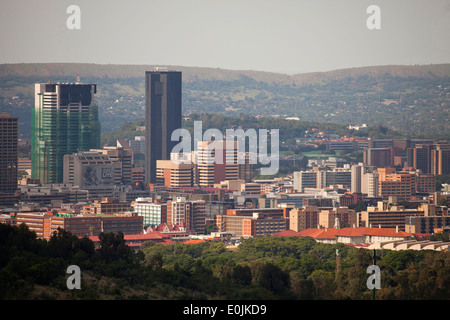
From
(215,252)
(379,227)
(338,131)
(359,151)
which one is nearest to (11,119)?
(379,227)

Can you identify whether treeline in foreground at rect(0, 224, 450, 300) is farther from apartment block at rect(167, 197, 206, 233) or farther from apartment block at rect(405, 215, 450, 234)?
apartment block at rect(167, 197, 206, 233)

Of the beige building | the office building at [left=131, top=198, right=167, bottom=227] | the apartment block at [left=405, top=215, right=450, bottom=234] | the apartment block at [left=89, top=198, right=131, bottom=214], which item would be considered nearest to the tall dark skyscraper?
the beige building

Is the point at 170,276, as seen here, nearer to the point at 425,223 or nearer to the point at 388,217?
the point at 425,223

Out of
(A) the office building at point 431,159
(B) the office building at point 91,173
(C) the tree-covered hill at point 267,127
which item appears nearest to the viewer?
(B) the office building at point 91,173

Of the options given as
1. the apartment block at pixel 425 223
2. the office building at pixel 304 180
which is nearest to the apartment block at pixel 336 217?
the apartment block at pixel 425 223

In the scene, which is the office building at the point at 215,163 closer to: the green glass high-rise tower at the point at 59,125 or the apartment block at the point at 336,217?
the green glass high-rise tower at the point at 59,125

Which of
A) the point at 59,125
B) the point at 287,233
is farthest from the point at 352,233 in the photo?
the point at 59,125
